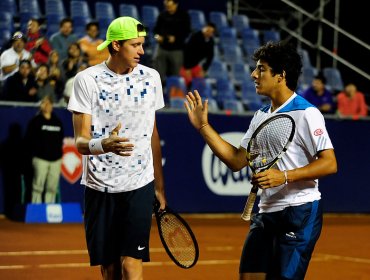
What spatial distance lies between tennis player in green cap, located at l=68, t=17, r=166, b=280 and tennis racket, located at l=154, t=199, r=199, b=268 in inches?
15.6

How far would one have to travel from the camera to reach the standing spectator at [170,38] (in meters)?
16.5

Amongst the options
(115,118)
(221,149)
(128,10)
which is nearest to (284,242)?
(221,149)

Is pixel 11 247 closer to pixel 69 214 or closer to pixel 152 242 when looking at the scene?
pixel 152 242

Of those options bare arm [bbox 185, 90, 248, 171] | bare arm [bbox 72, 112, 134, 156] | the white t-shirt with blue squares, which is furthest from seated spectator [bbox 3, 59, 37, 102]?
bare arm [bbox 185, 90, 248, 171]

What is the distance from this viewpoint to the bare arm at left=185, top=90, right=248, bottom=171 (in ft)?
18.0

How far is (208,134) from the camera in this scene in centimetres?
554

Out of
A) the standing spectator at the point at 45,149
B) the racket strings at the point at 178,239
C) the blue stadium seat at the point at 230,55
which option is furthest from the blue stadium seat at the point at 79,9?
the racket strings at the point at 178,239

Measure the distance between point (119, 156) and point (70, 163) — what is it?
349 inches

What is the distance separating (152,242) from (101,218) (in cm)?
579

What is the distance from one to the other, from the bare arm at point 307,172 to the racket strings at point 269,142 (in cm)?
16

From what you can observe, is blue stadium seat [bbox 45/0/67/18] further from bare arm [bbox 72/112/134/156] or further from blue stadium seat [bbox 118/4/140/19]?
bare arm [bbox 72/112/134/156]

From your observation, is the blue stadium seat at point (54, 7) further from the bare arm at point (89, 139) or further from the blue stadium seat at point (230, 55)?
the bare arm at point (89, 139)

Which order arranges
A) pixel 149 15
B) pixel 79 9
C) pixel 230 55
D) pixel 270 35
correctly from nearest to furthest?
1. pixel 79 9
2. pixel 149 15
3. pixel 230 55
4. pixel 270 35

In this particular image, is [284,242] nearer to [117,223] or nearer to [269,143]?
[269,143]
